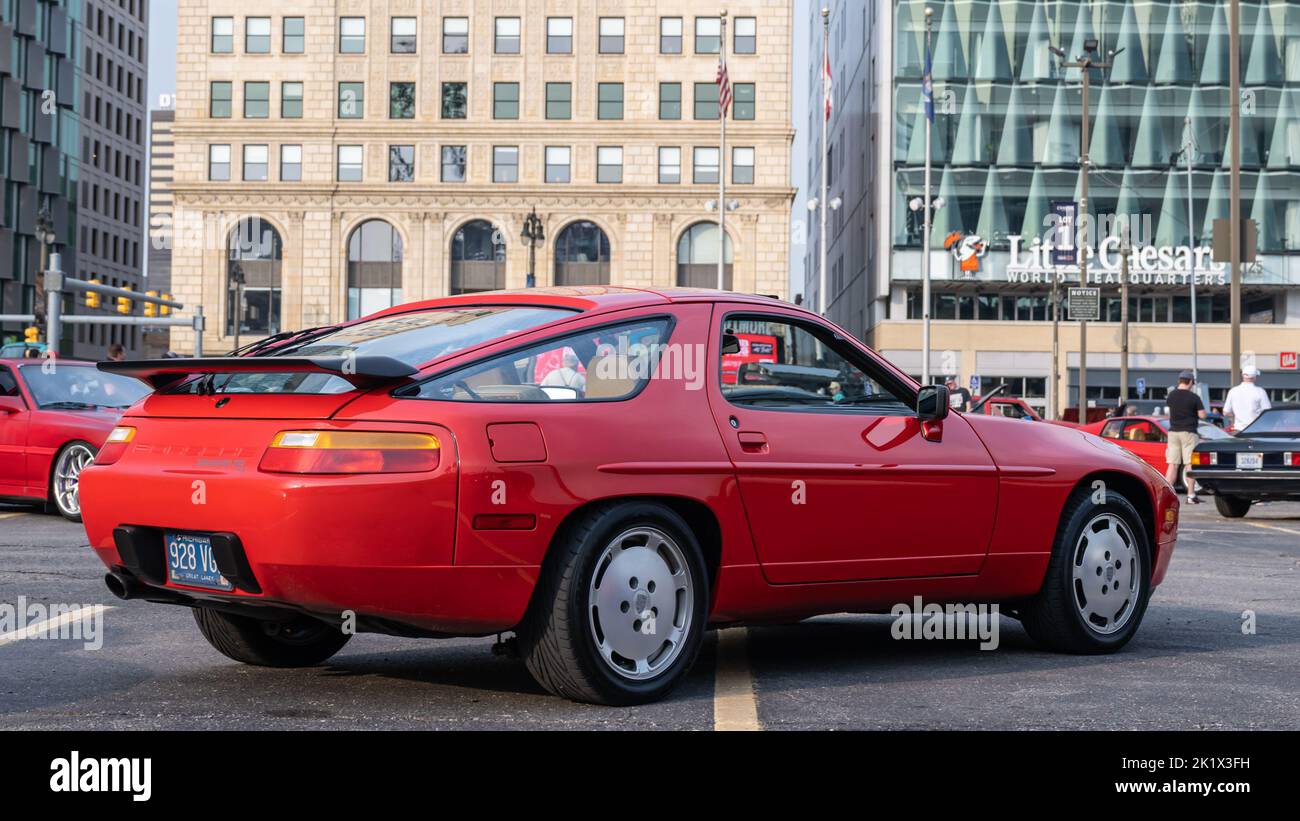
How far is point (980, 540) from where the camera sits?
662 centimetres

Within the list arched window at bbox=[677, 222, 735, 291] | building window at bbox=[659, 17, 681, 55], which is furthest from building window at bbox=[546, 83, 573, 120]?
arched window at bbox=[677, 222, 735, 291]

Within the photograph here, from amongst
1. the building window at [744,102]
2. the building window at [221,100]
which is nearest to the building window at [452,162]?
the building window at [221,100]

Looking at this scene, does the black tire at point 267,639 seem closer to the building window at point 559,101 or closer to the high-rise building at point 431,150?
the high-rise building at point 431,150

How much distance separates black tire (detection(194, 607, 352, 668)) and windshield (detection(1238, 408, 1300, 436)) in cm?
1535

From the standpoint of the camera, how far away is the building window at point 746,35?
227 feet

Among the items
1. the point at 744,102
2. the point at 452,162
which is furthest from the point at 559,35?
the point at 744,102

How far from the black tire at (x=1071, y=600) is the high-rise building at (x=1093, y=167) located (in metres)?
57.5

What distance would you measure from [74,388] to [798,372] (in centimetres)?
1060

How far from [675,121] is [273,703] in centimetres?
6596

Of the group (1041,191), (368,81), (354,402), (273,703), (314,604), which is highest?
(368,81)
